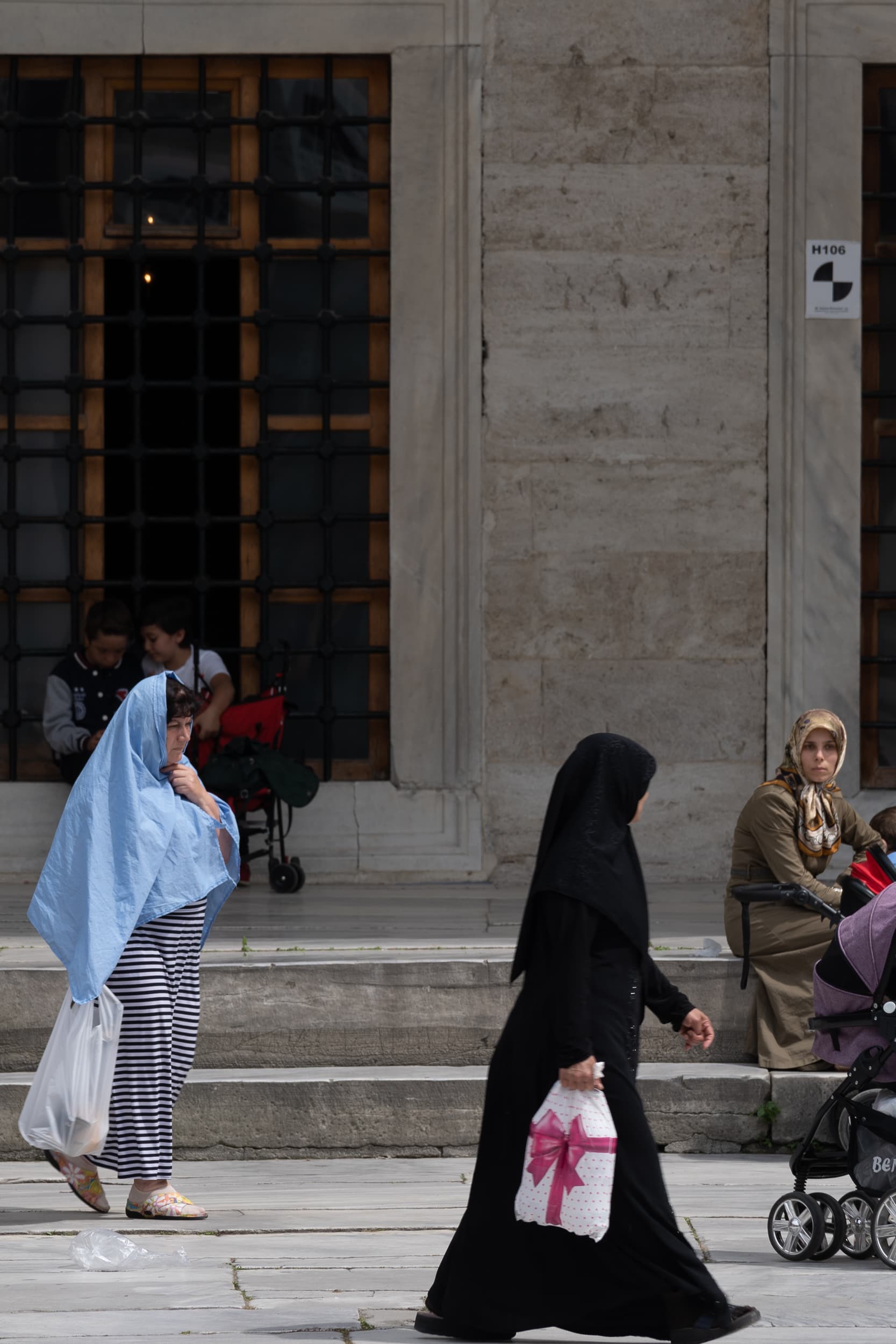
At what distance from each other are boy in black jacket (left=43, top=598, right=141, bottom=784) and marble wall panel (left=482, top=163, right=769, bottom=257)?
2.70 meters

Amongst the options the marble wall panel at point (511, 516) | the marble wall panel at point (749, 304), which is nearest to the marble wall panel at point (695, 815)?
the marble wall panel at point (511, 516)

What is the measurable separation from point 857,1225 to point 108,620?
5.40 metres

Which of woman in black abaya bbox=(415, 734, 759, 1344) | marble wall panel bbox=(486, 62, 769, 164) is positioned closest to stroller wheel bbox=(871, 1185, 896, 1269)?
woman in black abaya bbox=(415, 734, 759, 1344)

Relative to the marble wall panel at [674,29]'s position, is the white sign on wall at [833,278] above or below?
below

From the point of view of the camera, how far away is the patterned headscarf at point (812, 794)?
7367 mm

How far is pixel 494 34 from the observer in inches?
391

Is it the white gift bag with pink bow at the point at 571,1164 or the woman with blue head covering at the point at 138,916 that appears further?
the woman with blue head covering at the point at 138,916

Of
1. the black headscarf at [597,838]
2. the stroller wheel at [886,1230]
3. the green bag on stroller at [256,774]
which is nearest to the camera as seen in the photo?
the black headscarf at [597,838]

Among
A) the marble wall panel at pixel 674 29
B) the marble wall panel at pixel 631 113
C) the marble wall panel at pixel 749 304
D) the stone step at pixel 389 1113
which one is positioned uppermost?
the marble wall panel at pixel 674 29

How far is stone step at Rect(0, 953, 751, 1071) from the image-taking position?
714 centimetres

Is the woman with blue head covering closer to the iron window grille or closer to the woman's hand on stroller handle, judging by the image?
the woman's hand on stroller handle

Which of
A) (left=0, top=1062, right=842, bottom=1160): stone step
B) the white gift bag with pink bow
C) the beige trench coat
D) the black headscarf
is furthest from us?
the beige trench coat

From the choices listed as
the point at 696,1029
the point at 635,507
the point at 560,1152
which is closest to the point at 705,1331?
the point at 560,1152

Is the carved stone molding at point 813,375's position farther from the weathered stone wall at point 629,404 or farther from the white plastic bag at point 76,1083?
the white plastic bag at point 76,1083
